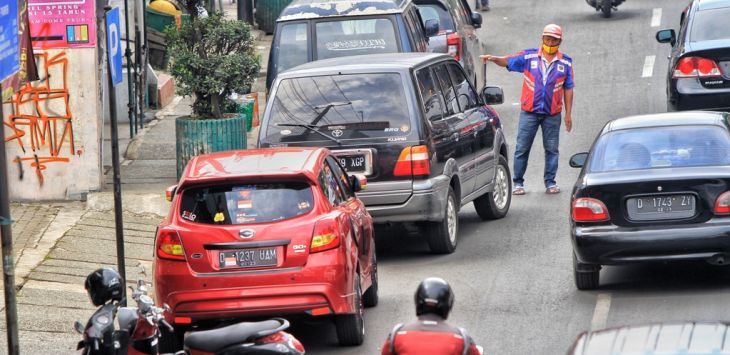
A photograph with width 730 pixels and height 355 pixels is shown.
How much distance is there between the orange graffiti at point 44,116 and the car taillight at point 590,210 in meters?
6.91

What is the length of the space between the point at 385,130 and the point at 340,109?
489 millimetres

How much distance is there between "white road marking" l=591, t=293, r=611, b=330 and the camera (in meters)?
10.9

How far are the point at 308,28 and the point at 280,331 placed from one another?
32.0 feet

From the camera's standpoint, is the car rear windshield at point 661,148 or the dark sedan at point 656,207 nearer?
the dark sedan at point 656,207

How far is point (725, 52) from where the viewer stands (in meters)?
16.7

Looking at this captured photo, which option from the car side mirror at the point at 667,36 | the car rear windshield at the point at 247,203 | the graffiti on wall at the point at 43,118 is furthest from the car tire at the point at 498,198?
the car rear windshield at the point at 247,203

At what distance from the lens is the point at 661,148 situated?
11969 millimetres

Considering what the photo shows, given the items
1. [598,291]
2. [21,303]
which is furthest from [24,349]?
[598,291]

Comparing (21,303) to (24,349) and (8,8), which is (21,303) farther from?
(8,8)

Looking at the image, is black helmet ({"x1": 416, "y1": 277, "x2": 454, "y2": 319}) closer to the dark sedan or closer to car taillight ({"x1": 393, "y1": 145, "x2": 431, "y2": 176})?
the dark sedan

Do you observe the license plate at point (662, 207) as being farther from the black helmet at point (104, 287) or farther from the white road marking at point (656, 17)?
the white road marking at point (656, 17)

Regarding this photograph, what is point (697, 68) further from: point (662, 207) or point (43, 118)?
point (43, 118)

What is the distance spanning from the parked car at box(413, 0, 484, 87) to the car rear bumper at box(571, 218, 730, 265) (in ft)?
28.1

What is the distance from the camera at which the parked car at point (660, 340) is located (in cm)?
536
